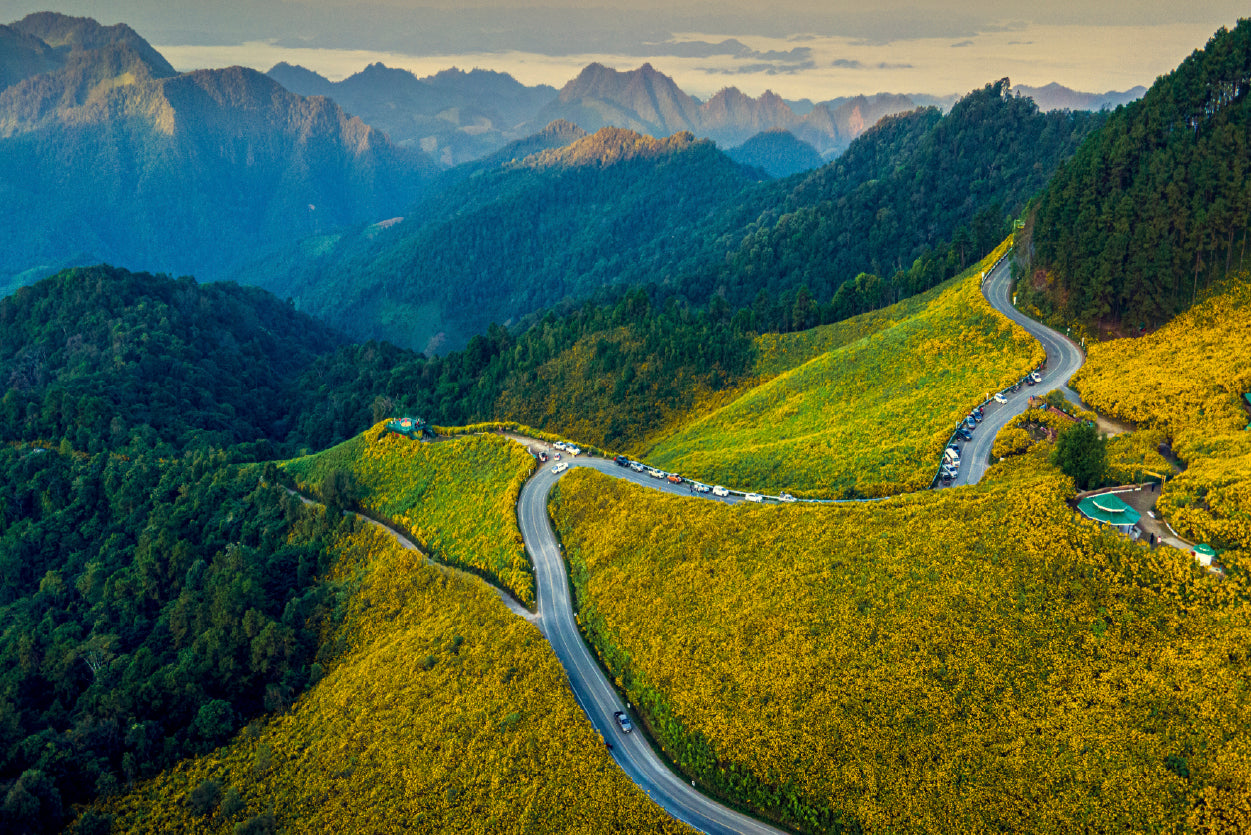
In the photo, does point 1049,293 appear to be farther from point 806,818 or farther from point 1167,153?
point 806,818

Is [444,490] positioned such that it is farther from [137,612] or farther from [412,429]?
[137,612]

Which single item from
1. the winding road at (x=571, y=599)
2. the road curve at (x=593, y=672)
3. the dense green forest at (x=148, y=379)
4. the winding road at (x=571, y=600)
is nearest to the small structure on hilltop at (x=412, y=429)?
the winding road at (x=571, y=599)

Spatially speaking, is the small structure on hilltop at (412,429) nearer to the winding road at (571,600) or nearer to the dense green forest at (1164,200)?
the winding road at (571,600)

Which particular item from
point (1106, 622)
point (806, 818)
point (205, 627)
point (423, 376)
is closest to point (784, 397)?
point (1106, 622)

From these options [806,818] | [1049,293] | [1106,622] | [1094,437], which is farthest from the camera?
Result: [1049,293]

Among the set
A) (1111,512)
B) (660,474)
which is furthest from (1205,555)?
(660,474)

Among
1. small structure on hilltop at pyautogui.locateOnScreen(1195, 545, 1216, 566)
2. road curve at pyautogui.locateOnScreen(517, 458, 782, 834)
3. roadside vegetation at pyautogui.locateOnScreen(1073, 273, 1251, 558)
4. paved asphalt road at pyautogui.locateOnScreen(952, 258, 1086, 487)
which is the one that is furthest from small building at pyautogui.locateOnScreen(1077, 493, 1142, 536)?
road curve at pyautogui.locateOnScreen(517, 458, 782, 834)
